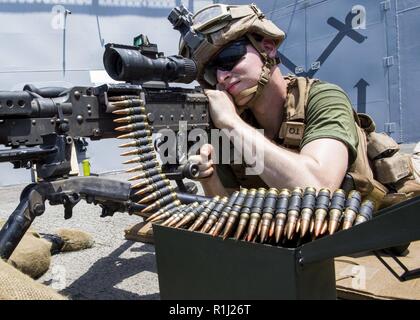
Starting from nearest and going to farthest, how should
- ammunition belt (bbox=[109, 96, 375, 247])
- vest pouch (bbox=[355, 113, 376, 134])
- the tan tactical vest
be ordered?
ammunition belt (bbox=[109, 96, 375, 247]), the tan tactical vest, vest pouch (bbox=[355, 113, 376, 134])

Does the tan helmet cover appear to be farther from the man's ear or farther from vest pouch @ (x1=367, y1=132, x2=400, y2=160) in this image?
vest pouch @ (x1=367, y1=132, x2=400, y2=160)

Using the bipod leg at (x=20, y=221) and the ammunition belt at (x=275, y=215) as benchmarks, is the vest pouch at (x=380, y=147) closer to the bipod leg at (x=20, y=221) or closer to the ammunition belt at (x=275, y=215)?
the ammunition belt at (x=275, y=215)

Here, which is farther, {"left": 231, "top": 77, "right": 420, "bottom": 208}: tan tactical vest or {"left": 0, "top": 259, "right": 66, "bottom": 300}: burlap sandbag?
{"left": 231, "top": 77, "right": 420, "bottom": 208}: tan tactical vest

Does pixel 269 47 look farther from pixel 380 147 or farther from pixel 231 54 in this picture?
pixel 380 147

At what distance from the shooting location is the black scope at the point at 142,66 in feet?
6.99

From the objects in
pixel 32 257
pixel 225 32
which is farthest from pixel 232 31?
pixel 32 257

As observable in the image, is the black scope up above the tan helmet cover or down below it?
below

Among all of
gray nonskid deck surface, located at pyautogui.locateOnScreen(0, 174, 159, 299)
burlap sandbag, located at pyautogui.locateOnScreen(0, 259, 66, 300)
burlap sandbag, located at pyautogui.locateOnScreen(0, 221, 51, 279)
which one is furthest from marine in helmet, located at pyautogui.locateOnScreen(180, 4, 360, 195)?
burlap sandbag, located at pyautogui.locateOnScreen(0, 221, 51, 279)

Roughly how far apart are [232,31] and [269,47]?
11.6 inches

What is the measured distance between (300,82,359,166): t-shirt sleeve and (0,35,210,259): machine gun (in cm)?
71

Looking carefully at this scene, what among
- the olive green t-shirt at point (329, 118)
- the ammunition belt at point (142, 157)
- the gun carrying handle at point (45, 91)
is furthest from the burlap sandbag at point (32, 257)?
the olive green t-shirt at point (329, 118)

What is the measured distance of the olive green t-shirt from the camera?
7.08 ft

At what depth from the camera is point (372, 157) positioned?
2.64m

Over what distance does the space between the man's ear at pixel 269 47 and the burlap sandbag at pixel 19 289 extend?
1.85 m
